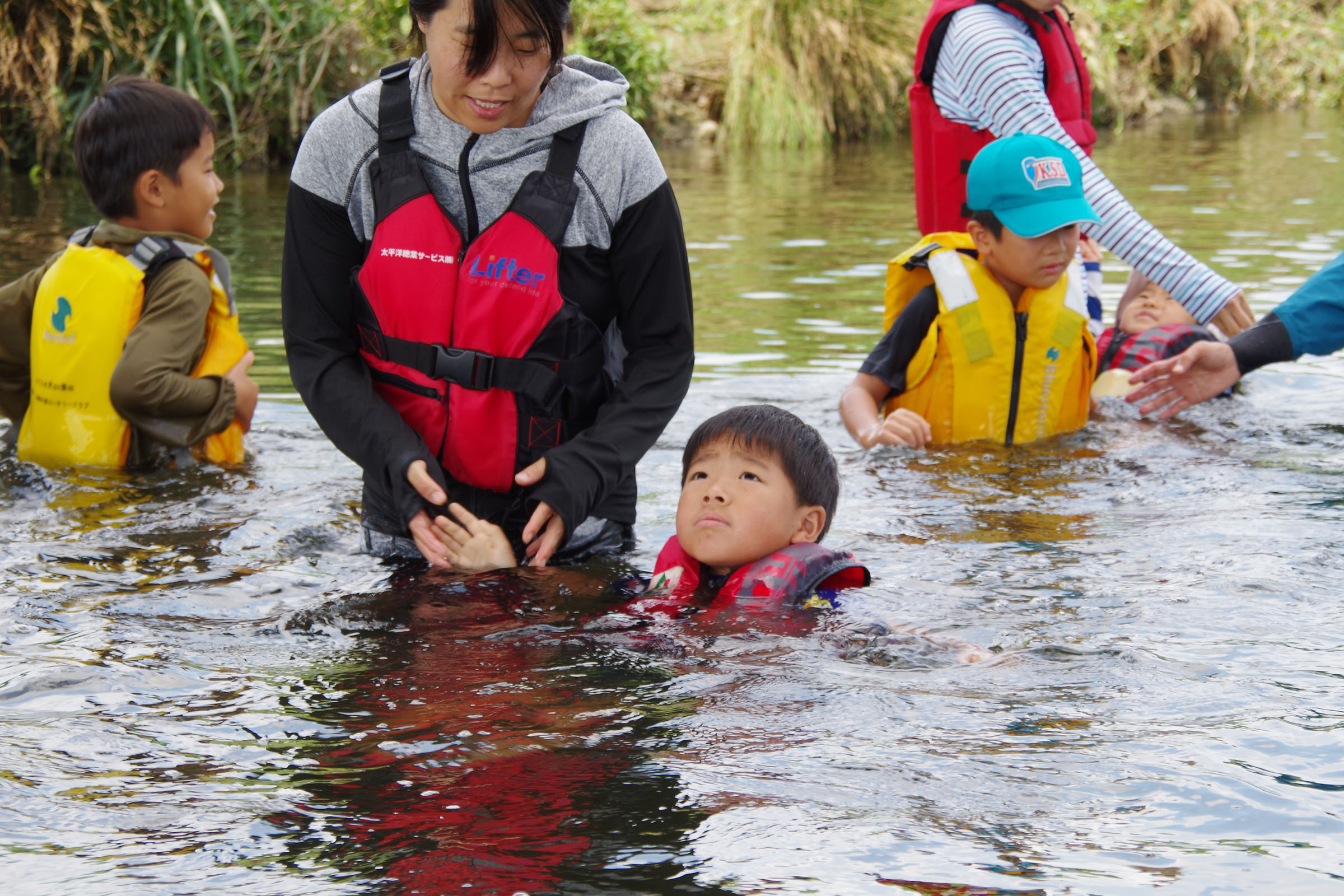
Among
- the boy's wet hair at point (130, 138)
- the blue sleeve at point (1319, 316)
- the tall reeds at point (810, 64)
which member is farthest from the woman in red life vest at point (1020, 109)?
the tall reeds at point (810, 64)

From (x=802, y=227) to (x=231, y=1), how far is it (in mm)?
6223

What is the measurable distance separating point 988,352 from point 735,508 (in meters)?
2.09

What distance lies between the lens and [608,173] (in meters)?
3.58

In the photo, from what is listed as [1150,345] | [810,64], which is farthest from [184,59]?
[1150,345]

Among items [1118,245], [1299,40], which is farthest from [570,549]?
[1299,40]

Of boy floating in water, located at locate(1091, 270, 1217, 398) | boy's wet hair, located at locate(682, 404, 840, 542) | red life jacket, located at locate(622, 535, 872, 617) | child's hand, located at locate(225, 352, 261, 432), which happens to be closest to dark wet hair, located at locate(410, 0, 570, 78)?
boy's wet hair, located at locate(682, 404, 840, 542)

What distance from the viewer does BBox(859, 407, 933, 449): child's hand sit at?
5.29 meters

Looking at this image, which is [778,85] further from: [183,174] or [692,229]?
[183,174]

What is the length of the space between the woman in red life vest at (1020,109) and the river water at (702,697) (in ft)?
2.19

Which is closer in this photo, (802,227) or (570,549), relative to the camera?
(570,549)

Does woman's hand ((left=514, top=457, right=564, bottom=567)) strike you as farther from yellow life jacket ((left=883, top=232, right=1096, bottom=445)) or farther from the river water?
yellow life jacket ((left=883, top=232, right=1096, bottom=445))

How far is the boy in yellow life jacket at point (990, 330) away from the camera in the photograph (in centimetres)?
532

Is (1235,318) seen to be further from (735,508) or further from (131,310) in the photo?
(131,310)

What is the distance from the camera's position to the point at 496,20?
321cm
